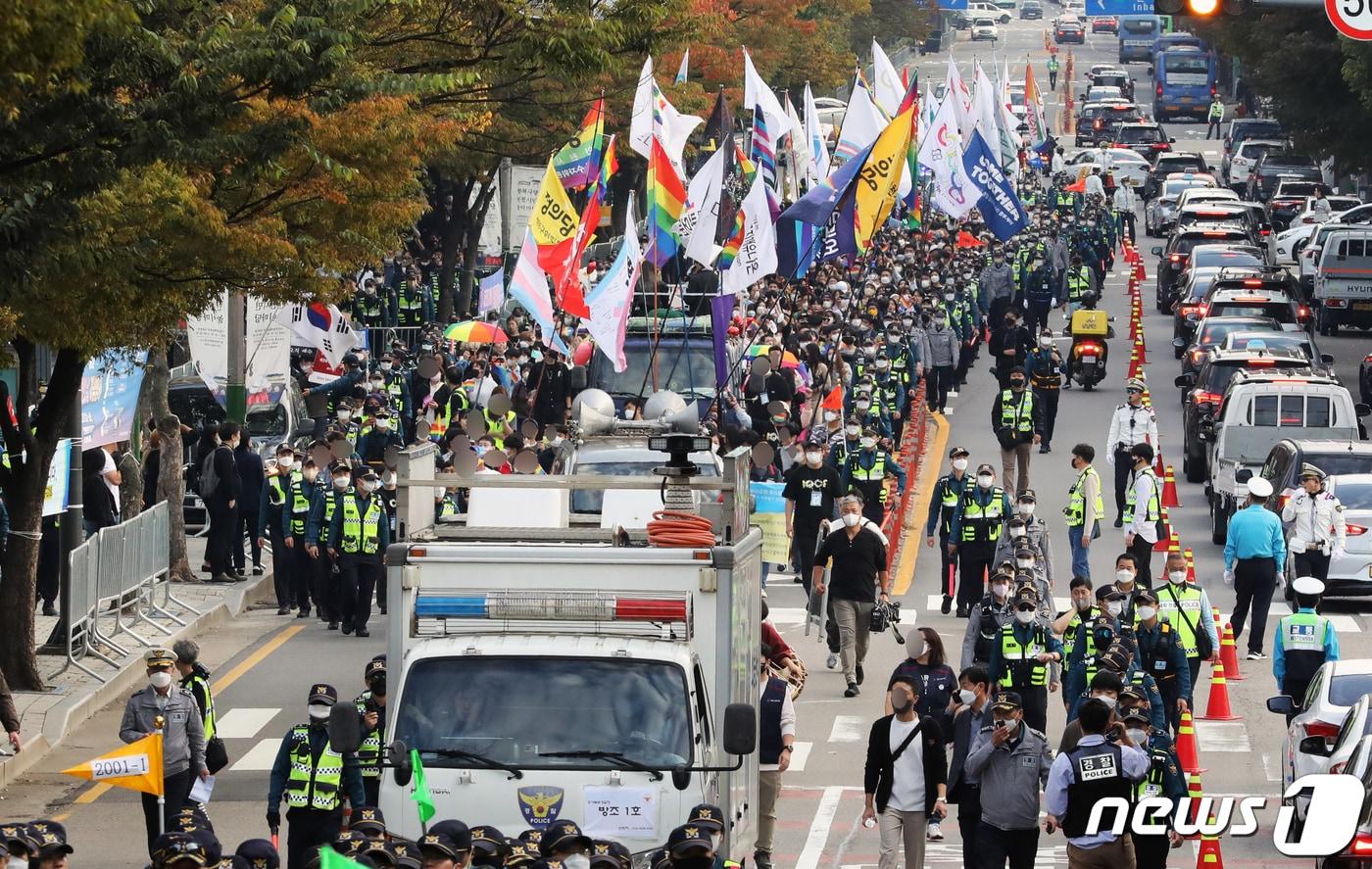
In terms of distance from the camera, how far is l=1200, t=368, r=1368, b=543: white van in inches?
1135

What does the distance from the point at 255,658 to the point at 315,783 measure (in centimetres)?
912

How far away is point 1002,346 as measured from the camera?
3612 cm

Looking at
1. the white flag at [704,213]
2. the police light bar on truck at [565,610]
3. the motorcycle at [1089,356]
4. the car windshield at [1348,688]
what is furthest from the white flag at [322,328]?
the police light bar on truck at [565,610]

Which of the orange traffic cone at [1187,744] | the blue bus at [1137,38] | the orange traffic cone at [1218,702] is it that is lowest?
the orange traffic cone at [1218,702]

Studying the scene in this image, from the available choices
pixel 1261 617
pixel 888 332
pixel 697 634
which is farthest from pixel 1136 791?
pixel 888 332

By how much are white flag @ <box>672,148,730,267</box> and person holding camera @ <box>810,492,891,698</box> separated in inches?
348

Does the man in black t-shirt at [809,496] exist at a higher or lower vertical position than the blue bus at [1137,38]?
lower

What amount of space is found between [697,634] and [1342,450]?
15157 millimetres

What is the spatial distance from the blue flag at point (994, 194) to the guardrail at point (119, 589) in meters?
16.2

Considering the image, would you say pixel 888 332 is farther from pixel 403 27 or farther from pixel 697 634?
pixel 697 634

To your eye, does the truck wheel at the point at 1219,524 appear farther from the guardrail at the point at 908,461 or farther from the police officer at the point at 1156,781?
the police officer at the point at 1156,781

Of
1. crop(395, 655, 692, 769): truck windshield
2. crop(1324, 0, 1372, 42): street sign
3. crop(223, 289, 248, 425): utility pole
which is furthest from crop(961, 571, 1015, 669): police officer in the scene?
crop(223, 289, 248, 425): utility pole

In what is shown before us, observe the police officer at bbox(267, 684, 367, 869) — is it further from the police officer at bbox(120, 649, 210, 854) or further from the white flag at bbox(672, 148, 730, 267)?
the white flag at bbox(672, 148, 730, 267)

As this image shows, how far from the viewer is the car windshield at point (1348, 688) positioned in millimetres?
15789
